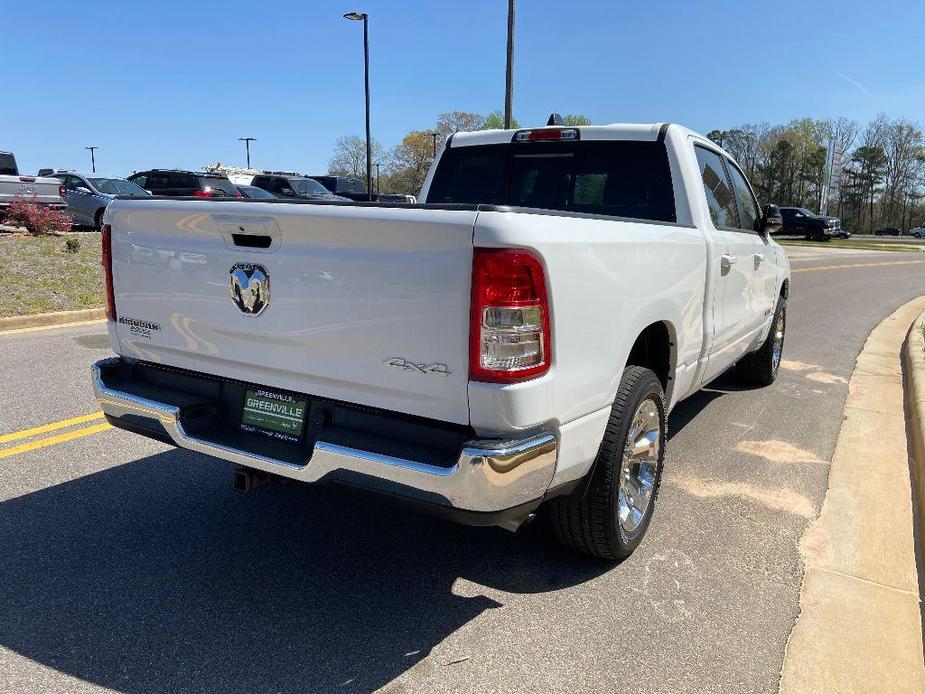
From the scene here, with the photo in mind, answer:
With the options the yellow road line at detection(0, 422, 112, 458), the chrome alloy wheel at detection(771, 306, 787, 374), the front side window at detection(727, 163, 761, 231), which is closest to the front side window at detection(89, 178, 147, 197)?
the yellow road line at detection(0, 422, 112, 458)

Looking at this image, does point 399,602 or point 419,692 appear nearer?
point 419,692

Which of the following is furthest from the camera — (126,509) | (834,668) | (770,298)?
(770,298)

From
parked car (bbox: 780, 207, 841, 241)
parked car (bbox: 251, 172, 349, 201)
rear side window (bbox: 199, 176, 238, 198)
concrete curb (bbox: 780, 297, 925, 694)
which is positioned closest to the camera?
concrete curb (bbox: 780, 297, 925, 694)

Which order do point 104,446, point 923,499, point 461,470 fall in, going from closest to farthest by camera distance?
point 461,470 < point 923,499 < point 104,446

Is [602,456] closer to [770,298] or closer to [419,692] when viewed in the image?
[419,692]

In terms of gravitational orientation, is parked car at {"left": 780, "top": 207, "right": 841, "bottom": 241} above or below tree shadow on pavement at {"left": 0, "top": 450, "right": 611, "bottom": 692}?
above

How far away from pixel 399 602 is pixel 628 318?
1524 millimetres

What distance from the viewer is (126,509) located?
380cm

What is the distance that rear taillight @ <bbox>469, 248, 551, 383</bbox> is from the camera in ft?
7.73

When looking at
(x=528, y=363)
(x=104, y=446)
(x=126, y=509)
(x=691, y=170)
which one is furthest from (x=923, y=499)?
(x=104, y=446)

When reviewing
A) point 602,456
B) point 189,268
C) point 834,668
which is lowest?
point 834,668

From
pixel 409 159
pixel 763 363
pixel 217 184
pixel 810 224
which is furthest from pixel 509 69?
pixel 409 159

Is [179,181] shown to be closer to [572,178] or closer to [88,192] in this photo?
[88,192]

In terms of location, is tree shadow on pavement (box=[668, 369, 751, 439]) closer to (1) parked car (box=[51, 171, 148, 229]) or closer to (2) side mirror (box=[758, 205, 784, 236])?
(2) side mirror (box=[758, 205, 784, 236])
